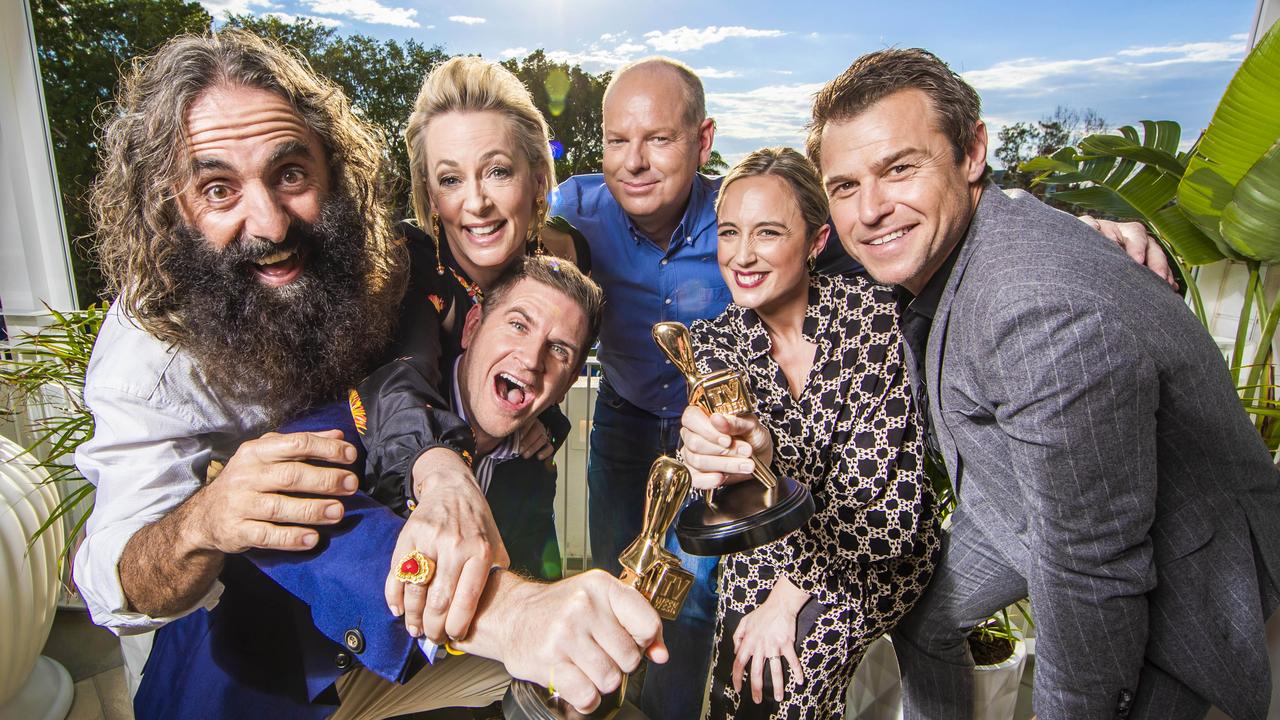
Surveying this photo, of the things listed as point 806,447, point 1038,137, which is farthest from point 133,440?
point 1038,137

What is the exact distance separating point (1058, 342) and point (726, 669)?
1.22m

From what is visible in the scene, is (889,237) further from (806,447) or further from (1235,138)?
(1235,138)

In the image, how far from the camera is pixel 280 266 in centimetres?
139

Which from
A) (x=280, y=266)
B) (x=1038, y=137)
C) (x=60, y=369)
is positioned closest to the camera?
(x=280, y=266)

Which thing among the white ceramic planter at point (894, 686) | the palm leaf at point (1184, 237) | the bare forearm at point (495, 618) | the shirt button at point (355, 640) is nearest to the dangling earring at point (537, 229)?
the bare forearm at point (495, 618)

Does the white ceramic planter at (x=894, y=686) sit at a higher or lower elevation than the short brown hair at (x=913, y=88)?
lower

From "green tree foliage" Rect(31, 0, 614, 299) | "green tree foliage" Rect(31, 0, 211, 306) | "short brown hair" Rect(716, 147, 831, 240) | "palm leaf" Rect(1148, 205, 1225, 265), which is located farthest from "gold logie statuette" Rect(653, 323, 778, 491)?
"palm leaf" Rect(1148, 205, 1225, 265)

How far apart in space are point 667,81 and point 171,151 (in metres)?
1.05

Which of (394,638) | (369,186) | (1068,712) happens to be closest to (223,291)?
(369,186)

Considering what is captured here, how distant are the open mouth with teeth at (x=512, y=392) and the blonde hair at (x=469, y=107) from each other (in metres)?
0.38

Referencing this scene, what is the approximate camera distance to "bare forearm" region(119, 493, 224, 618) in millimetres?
1402

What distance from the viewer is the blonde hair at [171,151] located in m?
1.29

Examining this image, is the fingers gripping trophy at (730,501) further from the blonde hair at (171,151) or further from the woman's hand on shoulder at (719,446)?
the blonde hair at (171,151)

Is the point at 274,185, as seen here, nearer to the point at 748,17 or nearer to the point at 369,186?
the point at 369,186
